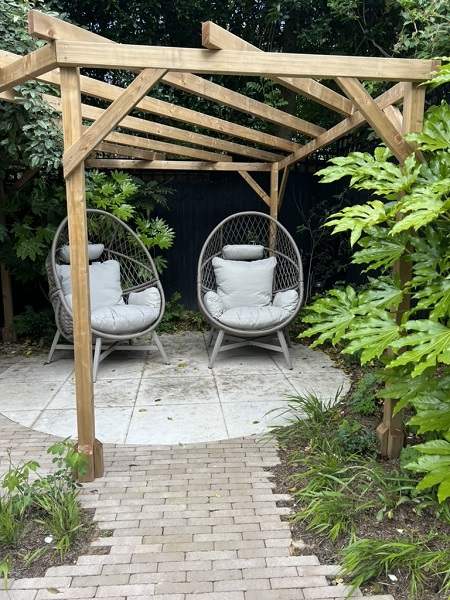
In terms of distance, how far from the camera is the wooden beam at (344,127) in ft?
8.34

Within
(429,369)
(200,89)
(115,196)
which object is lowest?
(429,369)

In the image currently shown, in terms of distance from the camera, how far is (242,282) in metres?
4.83

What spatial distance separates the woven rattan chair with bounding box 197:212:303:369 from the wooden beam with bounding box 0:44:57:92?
2.43 metres

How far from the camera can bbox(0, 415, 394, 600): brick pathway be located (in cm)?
171

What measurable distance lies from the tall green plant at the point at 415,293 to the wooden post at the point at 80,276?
108cm

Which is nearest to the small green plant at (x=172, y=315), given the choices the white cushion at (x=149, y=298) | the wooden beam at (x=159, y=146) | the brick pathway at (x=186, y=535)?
the white cushion at (x=149, y=298)

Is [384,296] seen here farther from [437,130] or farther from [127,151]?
[127,151]

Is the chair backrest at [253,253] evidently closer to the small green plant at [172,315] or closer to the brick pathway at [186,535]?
the small green plant at [172,315]

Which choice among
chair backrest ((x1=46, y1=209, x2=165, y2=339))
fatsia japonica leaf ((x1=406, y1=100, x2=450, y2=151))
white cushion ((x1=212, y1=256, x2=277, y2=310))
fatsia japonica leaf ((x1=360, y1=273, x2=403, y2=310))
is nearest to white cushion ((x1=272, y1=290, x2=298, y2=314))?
white cushion ((x1=212, y1=256, x2=277, y2=310))

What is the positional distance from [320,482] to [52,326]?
370 cm

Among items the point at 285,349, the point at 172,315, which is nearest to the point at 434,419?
the point at 285,349

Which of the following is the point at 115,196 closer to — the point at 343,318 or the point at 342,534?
the point at 343,318

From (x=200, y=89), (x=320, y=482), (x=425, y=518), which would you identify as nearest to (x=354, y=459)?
(x=320, y=482)

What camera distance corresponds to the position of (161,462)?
2637mm
